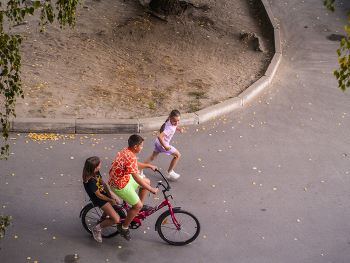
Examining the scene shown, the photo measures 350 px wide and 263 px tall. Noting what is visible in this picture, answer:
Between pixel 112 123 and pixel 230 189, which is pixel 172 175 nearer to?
pixel 230 189

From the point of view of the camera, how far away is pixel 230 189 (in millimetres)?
5660

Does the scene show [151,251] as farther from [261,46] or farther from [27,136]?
[261,46]

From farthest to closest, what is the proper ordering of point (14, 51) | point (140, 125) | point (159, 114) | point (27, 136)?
point (159, 114) < point (140, 125) < point (27, 136) < point (14, 51)

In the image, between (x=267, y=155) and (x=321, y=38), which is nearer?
(x=267, y=155)

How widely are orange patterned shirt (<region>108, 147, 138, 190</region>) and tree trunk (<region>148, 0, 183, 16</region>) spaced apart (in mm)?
9831

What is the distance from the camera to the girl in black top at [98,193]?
3779 mm

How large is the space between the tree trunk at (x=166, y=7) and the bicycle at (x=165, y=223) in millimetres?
9815

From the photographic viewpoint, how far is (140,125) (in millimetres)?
7117

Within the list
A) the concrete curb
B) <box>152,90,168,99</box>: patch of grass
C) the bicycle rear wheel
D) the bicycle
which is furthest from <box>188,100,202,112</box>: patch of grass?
the bicycle rear wheel

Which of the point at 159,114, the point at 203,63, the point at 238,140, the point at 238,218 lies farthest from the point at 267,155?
the point at 203,63

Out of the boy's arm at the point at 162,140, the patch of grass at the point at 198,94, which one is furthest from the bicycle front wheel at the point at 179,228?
the patch of grass at the point at 198,94

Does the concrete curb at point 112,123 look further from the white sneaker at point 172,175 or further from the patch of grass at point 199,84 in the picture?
the white sneaker at point 172,175

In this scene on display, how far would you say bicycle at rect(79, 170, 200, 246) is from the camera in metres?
4.28

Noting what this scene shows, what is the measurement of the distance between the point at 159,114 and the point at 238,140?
2075 millimetres
